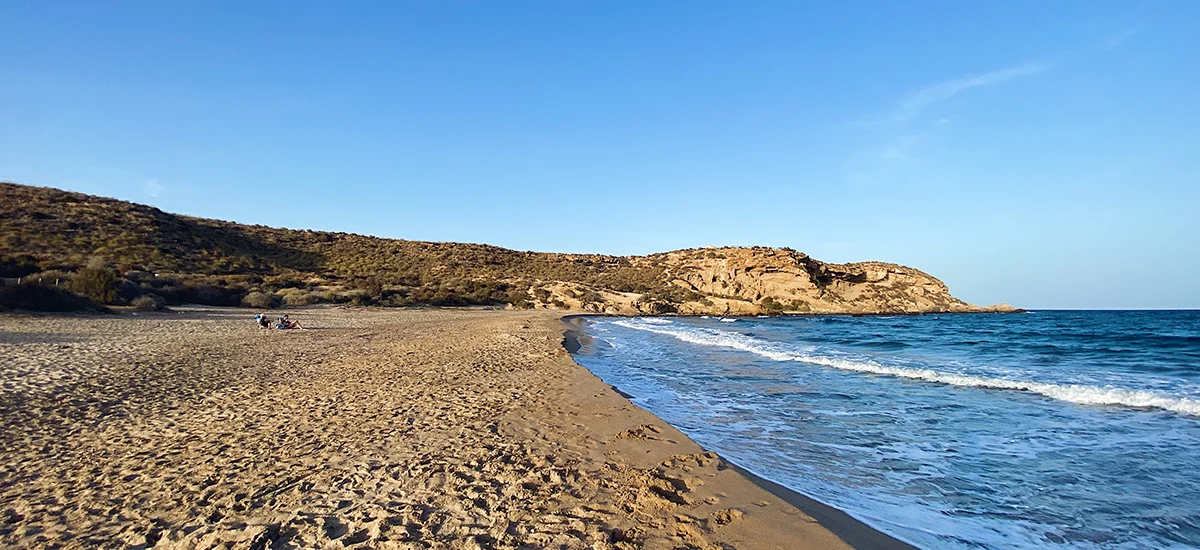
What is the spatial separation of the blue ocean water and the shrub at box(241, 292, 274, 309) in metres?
27.6

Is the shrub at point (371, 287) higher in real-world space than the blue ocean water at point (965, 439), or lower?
higher

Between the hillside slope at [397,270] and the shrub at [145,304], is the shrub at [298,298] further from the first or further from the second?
the shrub at [145,304]

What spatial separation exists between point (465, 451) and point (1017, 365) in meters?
17.1

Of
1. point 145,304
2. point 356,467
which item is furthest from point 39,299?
point 356,467

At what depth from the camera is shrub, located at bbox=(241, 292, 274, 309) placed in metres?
34.8

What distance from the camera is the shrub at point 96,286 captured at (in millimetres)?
25969

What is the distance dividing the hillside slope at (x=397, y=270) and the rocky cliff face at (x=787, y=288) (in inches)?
6.7

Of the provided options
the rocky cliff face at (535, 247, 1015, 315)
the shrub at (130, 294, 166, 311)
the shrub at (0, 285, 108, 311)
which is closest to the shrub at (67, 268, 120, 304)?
the shrub at (130, 294, 166, 311)

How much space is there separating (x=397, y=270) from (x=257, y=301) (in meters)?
26.8

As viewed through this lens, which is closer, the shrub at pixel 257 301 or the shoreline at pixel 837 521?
the shoreline at pixel 837 521

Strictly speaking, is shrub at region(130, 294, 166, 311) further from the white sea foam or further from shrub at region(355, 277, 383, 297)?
the white sea foam

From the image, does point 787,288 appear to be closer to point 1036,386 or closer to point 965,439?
point 1036,386

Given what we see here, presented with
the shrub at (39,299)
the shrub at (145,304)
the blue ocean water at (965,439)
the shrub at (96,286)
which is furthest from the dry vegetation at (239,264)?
the blue ocean water at (965,439)

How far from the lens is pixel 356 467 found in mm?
5113
